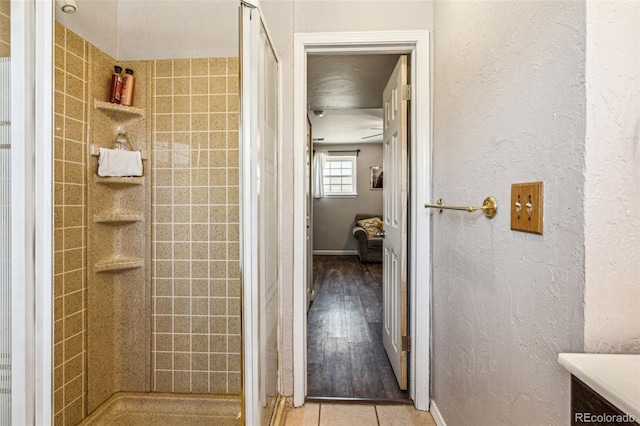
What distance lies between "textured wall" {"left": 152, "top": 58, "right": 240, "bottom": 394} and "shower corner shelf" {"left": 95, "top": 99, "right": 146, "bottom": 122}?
0.09 metres

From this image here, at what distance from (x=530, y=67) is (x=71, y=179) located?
1.89 m

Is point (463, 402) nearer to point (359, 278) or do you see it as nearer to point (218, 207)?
point (218, 207)

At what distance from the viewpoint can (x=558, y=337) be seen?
82cm

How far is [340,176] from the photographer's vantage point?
299 inches

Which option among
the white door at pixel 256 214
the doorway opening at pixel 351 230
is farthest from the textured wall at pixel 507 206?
the white door at pixel 256 214

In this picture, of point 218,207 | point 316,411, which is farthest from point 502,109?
point 316,411

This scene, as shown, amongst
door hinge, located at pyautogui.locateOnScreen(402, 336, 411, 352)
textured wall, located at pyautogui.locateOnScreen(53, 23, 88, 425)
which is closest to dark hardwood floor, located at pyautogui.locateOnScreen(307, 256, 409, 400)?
door hinge, located at pyautogui.locateOnScreen(402, 336, 411, 352)

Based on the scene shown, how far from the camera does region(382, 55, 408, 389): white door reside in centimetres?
204

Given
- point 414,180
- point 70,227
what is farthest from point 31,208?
point 414,180

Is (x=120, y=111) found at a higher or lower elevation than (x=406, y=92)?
lower

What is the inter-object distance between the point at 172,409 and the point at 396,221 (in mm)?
1717

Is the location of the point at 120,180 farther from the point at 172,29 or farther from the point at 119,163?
the point at 172,29

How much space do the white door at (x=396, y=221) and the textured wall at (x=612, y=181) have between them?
1.30m

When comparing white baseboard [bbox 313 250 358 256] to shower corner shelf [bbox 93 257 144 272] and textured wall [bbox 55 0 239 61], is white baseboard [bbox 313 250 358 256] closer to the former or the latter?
shower corner shelf [bbox 93 257 144 272]
